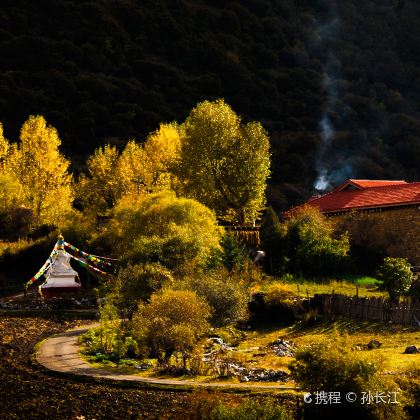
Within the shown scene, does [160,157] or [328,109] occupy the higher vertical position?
[328,109]

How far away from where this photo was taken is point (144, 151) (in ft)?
216

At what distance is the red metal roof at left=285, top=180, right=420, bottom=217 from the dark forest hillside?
1206 inches

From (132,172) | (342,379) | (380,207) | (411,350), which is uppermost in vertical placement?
(132,172)

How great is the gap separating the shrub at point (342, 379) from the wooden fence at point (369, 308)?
45.5ft

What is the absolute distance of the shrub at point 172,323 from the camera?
28.2 m

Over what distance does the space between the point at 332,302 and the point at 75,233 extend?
77.5ft

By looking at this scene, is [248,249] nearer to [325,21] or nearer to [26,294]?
[26,294]

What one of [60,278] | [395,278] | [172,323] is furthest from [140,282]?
[60,278]

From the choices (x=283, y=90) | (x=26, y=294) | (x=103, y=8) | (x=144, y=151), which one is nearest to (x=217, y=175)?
(x=144, y=151)

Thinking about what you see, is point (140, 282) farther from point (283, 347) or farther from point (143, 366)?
point (283, 347)

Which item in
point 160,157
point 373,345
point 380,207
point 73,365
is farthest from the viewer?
point 160,157

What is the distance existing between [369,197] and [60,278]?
23.3 metres

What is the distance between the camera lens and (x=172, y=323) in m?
28.5

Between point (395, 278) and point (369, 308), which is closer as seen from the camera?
point (369, 308)
